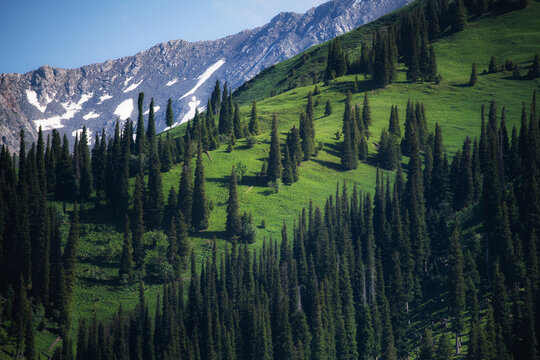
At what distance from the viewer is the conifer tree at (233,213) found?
542 feet

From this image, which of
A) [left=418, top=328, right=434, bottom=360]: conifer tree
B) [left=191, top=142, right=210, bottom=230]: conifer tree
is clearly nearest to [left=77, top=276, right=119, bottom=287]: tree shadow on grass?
[left=191, top=142, right=210, bottom=230]: conifer tree

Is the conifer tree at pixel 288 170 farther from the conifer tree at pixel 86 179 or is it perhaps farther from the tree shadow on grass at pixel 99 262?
the tree shadow on grass at pixel 99 262

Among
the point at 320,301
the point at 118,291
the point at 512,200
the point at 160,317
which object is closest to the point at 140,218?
the point at 118,291

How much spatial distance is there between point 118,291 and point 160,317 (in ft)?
58.5

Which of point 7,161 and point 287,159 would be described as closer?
point 7,161

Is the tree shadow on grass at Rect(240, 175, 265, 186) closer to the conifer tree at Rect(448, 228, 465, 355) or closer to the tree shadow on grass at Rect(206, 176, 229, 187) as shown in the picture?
the tree shadow on grass at Rect(206, 176, 229, 187)

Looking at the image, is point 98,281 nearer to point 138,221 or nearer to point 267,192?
point 138,221

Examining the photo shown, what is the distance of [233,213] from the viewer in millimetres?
166750

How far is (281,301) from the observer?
430 ft

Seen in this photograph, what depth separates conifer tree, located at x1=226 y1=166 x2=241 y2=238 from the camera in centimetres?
16512

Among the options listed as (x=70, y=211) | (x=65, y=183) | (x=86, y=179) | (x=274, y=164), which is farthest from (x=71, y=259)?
(x=274, y=164)

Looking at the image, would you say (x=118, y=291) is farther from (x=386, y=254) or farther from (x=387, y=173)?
(x=387, y=173)

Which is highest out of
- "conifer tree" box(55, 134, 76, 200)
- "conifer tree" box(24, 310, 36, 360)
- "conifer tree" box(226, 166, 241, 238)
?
"conifer tree" box(55, 134, 76, 200)

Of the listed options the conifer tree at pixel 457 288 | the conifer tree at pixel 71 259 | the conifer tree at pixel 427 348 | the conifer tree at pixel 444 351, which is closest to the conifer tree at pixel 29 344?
the conifer tree at pixel 71 259
